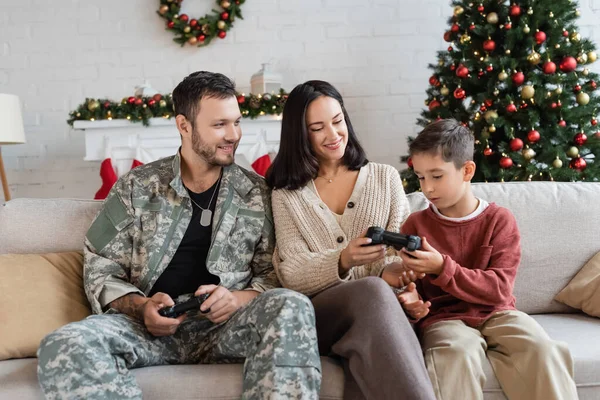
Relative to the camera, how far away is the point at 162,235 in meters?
1.89

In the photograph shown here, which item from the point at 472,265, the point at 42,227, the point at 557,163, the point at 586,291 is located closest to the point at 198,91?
the point at 42,227

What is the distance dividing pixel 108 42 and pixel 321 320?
2.68 metres

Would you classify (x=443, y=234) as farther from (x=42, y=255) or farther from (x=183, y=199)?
(x=42, y=255)

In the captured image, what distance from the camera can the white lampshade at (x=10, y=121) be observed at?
10.8ft

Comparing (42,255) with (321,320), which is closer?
(321,320)

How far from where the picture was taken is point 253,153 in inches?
139

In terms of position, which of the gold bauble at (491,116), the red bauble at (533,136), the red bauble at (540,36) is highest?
the red bauble at (540,36)

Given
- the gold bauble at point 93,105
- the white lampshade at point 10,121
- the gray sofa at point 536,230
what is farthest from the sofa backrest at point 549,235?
the white lampshade at point 10,121

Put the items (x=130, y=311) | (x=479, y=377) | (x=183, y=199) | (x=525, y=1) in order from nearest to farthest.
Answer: (x=479, y=377), (x=130, y=311), (x=183, y=199), (x=525, y=1)

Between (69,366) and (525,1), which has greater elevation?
(525,1)

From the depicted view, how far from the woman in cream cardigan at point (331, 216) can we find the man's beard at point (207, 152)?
0.56 feet

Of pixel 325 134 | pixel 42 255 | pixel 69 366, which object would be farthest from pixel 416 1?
pixel 69 366

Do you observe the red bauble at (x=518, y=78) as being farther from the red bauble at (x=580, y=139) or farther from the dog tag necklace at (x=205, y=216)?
the dog tag necklace at (x=205, y=216)

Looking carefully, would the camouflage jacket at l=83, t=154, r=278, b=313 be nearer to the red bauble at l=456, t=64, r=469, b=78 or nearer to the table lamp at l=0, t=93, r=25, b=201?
the red bauble at l=456, t=64, r=469, b=78
